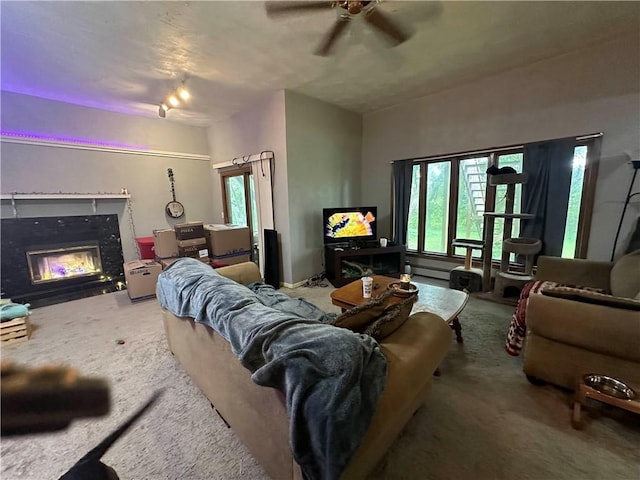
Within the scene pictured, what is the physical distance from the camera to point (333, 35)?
2.13 metres

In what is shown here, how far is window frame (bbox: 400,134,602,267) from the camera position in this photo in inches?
111

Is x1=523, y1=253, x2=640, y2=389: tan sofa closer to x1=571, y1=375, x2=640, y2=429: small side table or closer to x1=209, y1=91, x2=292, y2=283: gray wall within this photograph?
x1=571, y1=375, x2=640, y2=429: small side table

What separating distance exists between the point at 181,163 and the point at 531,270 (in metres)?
5.39

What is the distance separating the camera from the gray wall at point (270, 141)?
3.64m

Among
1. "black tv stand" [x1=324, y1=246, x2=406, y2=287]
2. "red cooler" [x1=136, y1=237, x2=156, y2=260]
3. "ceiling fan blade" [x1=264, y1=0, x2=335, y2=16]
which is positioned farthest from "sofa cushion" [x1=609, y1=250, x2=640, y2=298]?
"red cooler" [x1=136, y1=237, x2=156, y2=260]

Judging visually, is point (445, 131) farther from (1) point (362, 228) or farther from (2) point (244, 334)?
(2) point (244, 334)

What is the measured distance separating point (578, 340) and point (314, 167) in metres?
3.29

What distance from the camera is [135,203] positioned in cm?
425

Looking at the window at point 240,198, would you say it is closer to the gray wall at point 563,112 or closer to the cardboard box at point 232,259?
the cardboard box at point 232,259

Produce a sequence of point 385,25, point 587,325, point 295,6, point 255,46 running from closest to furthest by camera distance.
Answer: point 587,325
point 295,6
point 385,25
point 255,46

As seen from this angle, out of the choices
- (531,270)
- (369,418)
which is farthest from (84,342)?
(531,270)

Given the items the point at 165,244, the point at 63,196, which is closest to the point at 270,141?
the point at 165,244

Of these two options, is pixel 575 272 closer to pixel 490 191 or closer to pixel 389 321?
pixel 490 191

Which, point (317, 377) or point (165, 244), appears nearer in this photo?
point (317, 377)
